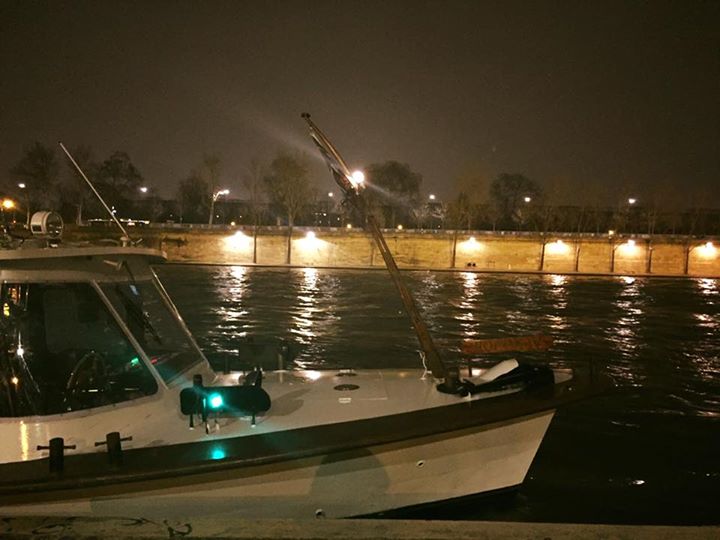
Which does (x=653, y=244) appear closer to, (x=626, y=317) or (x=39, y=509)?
(x=626, y=317)

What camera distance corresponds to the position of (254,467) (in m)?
4.23

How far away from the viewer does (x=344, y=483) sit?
4.57 metres

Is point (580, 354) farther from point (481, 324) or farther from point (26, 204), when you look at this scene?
point (26, 204)

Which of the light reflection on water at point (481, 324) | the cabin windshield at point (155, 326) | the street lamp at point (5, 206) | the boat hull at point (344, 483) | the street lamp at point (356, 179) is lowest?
the light reflection on water at point (481, 324)

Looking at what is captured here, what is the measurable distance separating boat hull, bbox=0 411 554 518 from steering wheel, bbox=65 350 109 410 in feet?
2.97

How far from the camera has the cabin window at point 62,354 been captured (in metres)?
4.50

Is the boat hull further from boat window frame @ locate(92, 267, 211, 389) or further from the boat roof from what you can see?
the boat roof

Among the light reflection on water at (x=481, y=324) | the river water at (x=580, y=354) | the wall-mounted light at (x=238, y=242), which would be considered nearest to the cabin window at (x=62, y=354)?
the river water at (x=580, y=354)

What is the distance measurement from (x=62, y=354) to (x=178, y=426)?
3.90 feet

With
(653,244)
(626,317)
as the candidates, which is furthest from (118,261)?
(653,244)

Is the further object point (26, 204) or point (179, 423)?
point (26, 204)

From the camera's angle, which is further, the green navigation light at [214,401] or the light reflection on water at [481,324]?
Result: the light reflection on water at [481,324]

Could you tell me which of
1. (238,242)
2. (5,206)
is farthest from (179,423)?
(238,242)

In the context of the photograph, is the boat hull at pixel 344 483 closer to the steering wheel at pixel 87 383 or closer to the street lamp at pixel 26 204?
the steering wheel at pixel 87 383
